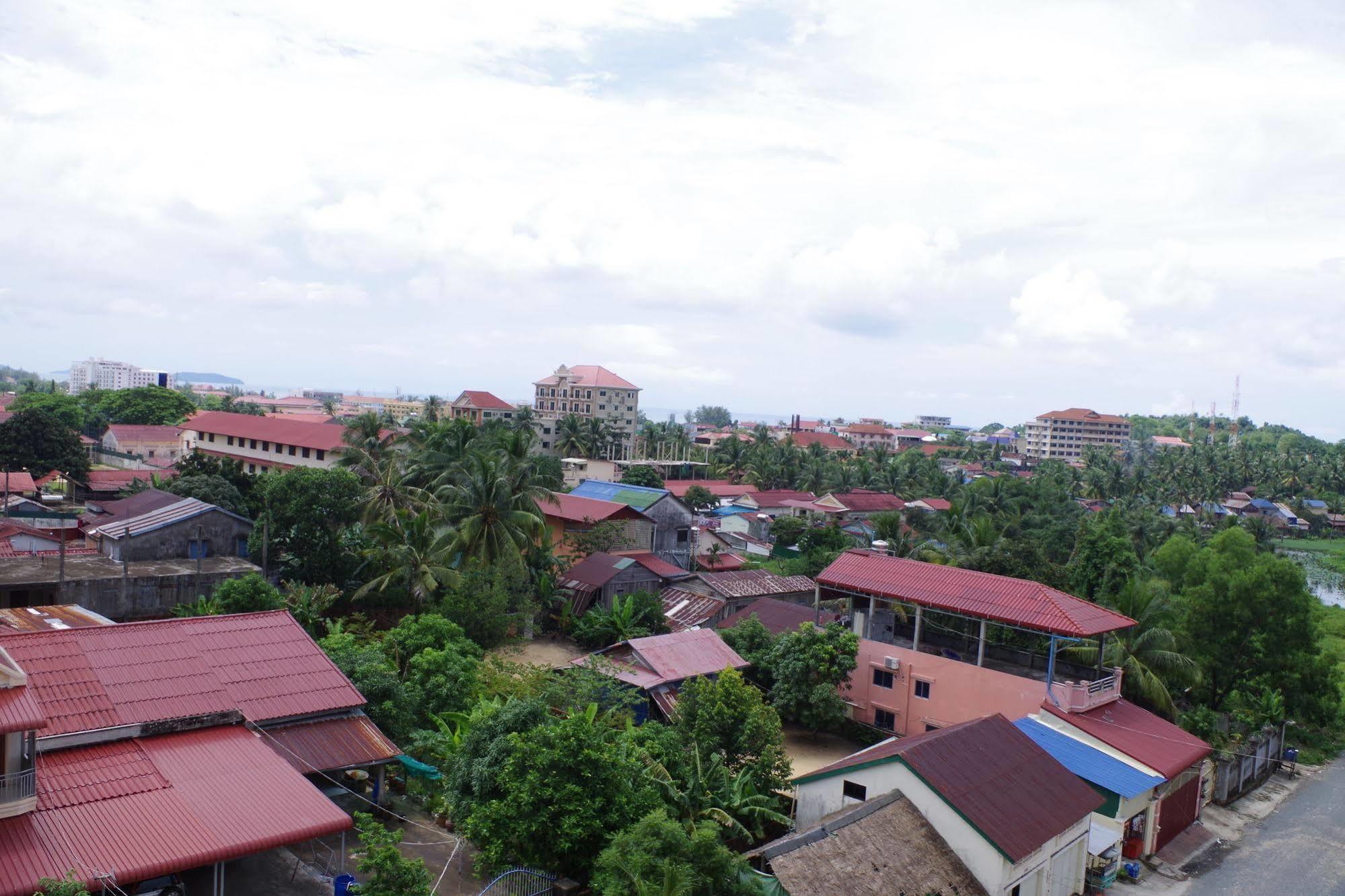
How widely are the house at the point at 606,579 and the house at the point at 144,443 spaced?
49521 mm

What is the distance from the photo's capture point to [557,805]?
12.7 m

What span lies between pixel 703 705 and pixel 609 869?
5.16 metres

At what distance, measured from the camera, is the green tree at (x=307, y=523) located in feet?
89.9

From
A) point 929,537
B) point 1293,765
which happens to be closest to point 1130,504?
point 929,537

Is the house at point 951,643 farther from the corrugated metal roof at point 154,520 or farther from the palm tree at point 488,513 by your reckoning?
the corrugated metal roof at point 154,520

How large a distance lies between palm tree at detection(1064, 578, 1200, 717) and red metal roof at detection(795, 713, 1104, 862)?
6074 millimetres

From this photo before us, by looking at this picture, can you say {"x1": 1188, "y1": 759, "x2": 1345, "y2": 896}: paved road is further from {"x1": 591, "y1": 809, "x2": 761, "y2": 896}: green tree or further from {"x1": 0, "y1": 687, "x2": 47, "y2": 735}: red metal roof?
{"x1": 0, "y1": 687, "x2": 47, "y2": 735}: red metal roof

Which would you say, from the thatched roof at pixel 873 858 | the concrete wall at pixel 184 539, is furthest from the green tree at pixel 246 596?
the thatched roof at pixel 873 858

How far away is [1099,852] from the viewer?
16.9 metres

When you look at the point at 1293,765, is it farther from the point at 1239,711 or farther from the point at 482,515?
the point at 482,515

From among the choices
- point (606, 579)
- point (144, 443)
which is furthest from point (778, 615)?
point (144, 443)

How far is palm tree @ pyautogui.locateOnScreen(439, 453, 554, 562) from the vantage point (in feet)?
92.0

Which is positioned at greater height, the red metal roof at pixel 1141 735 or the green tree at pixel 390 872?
the green tree at pixel 390 872

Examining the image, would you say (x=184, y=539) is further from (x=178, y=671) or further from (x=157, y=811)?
(x=157, y=811)
